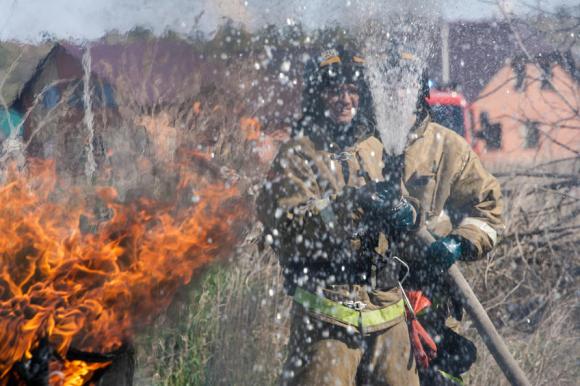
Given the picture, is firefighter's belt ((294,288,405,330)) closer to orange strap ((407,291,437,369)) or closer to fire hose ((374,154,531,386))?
orange strap ((407,291,437,369))

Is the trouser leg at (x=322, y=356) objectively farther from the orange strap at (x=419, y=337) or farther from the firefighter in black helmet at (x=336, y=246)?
the orange strap at (x=419, y=337)

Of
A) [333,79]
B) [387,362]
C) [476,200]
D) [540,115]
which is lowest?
[387,362]

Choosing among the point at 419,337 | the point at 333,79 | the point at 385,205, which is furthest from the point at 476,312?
the point at 333,79

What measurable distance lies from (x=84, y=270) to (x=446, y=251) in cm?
172

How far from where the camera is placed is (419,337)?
3607 mm

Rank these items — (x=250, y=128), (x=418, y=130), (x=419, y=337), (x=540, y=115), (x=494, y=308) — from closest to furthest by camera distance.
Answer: (x=419, y=337) → (x=418, y=130) → (x=494, y=308) → (x=250, y=128) → (x=540, y=115)

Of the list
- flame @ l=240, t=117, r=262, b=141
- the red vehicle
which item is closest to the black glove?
flame @ l=240, t=117, r=262, b=141

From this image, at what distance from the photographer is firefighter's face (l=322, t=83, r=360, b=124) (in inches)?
145

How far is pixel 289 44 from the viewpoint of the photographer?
7949mm

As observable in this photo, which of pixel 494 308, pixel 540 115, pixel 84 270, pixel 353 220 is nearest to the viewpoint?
pixel 84 270

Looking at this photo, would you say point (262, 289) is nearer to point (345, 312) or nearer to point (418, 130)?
point (345, 312)

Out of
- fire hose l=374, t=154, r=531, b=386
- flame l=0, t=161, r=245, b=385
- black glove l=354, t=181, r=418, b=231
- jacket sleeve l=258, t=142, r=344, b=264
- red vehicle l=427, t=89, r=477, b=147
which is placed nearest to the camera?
flame l=0, t=161, r=245, b=385

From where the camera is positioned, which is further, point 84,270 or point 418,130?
point 418,130

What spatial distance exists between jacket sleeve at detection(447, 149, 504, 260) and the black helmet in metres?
0.59
